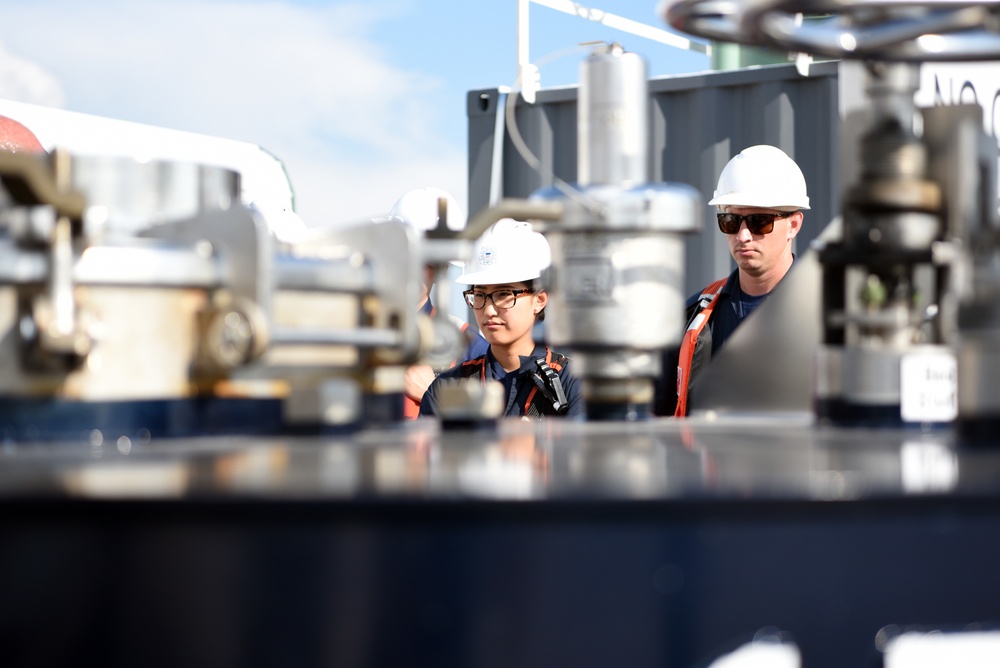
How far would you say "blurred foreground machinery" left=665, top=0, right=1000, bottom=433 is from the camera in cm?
143

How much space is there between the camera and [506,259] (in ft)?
15.4

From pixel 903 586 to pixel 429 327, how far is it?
2.77 feet

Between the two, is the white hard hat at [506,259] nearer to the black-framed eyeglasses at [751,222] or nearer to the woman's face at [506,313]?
the woman's face at [506,313]

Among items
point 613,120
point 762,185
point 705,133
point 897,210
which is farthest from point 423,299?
point 897,210

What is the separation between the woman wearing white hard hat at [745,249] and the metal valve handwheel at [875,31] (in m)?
2.70

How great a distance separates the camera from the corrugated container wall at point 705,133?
6.52m

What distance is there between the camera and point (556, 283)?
5.53 ft

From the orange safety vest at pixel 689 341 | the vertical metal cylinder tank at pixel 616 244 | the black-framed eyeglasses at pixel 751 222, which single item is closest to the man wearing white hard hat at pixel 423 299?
the orange safety vest at pixel 689 341

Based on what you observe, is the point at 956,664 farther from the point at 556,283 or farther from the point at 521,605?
the point at 556,283

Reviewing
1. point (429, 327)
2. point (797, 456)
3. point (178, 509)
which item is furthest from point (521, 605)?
point (429, 327)

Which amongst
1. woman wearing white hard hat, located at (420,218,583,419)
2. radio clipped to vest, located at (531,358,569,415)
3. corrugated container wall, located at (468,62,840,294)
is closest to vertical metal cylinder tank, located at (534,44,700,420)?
radio clipped to vest, located at (531,358,569,415)

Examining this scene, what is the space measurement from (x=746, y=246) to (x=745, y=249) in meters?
0.01

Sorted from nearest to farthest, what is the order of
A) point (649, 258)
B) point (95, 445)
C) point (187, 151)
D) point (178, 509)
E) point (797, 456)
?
point (178, 509)
point (797, 456)
point (95, 445)
point (649, 258)
point (187, 151)

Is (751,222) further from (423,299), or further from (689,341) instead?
(423,299)
